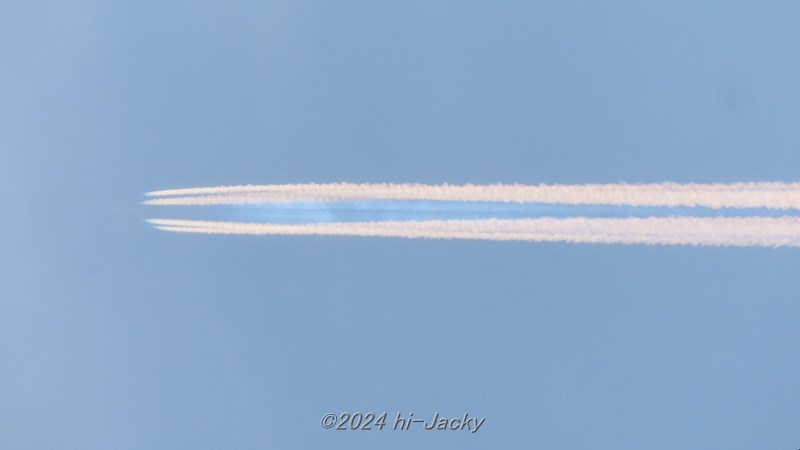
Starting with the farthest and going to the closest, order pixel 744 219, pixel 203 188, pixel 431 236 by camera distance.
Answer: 1. pixel 203 188
2. pixel 431 236
3. pixel 744 219

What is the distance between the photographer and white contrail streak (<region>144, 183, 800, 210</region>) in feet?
22.8

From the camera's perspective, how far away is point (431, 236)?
7422 millimetres

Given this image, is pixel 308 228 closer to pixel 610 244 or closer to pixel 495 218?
pixel 495 218

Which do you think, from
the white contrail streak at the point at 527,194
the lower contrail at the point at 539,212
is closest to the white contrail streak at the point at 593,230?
the lower contrail at the point at 539,212

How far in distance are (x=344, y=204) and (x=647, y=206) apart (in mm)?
3774

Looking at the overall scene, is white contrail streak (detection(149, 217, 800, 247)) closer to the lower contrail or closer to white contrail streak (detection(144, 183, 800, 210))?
the lower contrail

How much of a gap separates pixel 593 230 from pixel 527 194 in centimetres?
91

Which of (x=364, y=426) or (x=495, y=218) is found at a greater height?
(x=495, y=218)

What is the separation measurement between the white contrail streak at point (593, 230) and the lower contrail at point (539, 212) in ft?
0.04

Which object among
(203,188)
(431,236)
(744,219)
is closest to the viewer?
(744,219)

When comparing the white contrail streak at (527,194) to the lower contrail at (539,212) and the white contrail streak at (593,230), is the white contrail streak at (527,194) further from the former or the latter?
the white contrail streak at (593,230)

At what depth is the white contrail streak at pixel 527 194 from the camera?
22.8ft

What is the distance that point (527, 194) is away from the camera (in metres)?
7.26

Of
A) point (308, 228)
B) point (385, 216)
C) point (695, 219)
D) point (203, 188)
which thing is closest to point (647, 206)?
point (695, 219)
